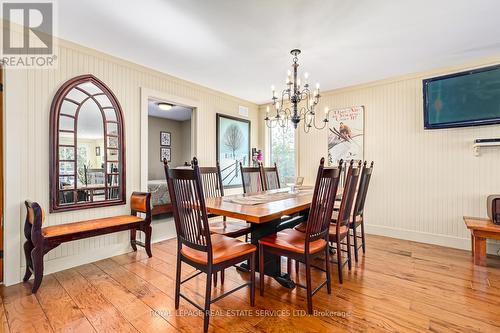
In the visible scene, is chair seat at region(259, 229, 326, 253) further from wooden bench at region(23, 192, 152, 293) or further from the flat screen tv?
the flat screen tv

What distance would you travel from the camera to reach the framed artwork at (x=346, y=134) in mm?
4320

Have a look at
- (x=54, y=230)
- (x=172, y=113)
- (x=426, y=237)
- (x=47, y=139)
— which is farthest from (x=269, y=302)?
(x=172, y=113)

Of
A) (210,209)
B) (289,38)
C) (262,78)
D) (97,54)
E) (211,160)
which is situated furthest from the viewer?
(211,160)

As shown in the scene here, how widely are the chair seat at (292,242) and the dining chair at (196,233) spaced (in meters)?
0.21

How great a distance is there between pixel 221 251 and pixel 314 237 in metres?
0.75

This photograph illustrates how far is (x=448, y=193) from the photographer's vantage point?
3.54 metres

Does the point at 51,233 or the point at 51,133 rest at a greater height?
the point at 51,133

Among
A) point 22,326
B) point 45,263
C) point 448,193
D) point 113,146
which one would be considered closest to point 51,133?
point 113,146

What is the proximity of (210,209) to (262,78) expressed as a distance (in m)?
2.65

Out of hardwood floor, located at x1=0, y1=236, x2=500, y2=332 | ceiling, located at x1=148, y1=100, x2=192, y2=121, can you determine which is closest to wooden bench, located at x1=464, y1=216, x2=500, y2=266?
hardwood floor, located at x1=0, y1=236, x2=500, y2=332

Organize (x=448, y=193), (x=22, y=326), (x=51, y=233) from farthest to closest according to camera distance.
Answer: (x=448, y=193), (x=51, y=233), (x=22, y=326)

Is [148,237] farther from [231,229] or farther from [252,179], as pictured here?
[252,179]

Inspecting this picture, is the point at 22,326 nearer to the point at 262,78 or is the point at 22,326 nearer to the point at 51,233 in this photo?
the point at 51,233

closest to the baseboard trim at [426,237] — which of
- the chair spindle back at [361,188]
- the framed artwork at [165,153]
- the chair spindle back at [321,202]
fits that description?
the chair spindle back at [361,188]
